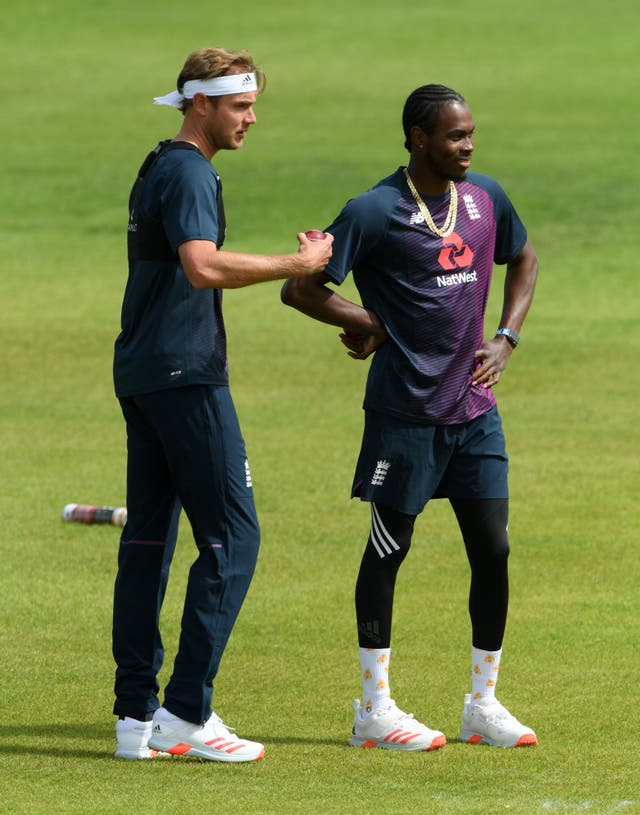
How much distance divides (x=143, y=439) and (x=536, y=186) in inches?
848

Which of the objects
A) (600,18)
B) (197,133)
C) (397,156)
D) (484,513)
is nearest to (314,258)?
(197,133)

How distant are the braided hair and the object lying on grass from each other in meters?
4.33

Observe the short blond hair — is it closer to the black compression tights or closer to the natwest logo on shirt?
the natwest logo on shirt

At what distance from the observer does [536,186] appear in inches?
1078

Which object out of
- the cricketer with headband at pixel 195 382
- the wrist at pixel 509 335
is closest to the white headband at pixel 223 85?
the cricketer with headband at pixel 195 382

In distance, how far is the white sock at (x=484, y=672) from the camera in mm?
6719

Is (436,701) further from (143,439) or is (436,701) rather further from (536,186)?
(536,186)

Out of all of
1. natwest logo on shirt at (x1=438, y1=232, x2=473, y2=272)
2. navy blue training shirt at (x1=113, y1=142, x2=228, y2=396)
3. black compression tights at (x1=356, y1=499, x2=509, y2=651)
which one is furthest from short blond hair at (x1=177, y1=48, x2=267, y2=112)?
black compression tights at (x1=356, y1=499, x2=509, y2=651)

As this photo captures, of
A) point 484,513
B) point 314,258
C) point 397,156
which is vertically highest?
point 314,258

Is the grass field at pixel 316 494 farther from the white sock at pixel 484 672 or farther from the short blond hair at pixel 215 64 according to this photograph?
the short blond hair at pixel 215 64

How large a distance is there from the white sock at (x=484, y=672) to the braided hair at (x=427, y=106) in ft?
6.19

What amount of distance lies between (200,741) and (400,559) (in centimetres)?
101

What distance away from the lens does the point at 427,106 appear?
21.5ft

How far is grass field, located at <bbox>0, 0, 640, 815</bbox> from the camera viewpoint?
6199 millimetres
